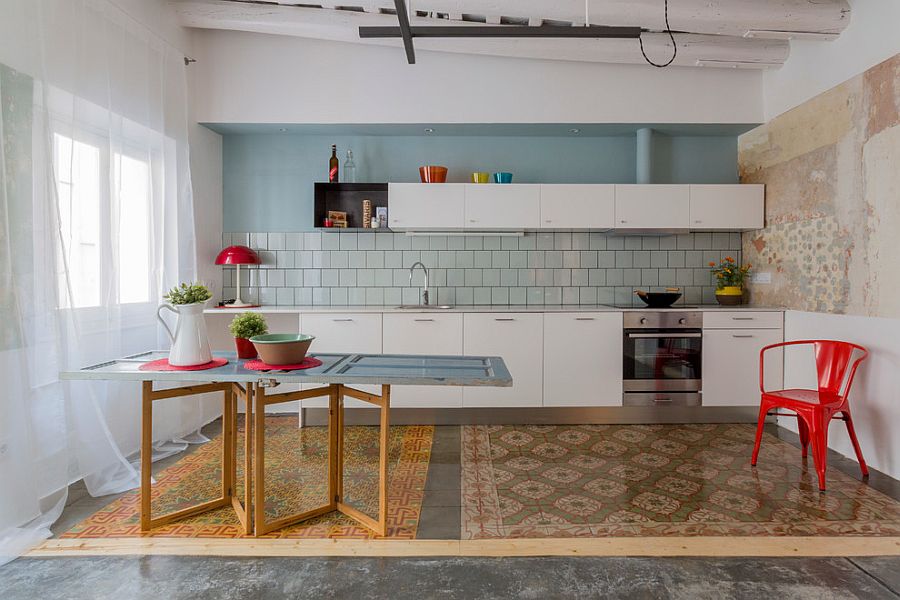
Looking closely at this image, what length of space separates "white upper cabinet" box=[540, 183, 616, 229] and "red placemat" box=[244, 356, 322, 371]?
2.76 m

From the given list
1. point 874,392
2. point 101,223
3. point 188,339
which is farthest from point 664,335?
point 101,223

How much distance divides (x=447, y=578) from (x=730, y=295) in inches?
148

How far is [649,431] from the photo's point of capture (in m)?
4.29

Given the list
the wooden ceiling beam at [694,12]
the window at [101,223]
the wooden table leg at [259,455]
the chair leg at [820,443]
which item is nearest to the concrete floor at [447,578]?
the wooden table leg at [259,455]

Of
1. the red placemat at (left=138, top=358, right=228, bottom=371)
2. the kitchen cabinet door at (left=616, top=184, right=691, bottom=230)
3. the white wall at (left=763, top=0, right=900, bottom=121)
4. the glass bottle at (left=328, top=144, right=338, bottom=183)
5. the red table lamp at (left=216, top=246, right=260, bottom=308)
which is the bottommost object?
the red placemat at (left=138, top=358, right=228, bottom=371)

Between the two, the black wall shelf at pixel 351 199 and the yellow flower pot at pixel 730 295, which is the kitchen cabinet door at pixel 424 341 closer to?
the black wall shelf at pixel 351 199

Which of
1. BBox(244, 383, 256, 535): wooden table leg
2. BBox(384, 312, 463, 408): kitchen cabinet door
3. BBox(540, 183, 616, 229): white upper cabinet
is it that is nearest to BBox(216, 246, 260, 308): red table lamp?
BBox(384, 312, 463, 408): kitchen cabinet door

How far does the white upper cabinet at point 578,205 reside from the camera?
4660 millimetres

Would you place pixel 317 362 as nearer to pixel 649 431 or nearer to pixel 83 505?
pixel 83 505

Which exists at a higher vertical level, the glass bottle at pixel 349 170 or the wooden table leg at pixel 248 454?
the glass bottle at pixel 349 170

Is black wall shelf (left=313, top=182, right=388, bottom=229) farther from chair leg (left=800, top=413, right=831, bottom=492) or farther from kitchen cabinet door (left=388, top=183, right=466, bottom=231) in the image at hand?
chair leg (left=800, top=413, right=831, bottom=492)

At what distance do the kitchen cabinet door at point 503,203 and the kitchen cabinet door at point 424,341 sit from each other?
926mm

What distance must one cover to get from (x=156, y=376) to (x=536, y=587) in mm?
1865

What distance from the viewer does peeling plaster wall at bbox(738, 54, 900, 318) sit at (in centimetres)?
337
